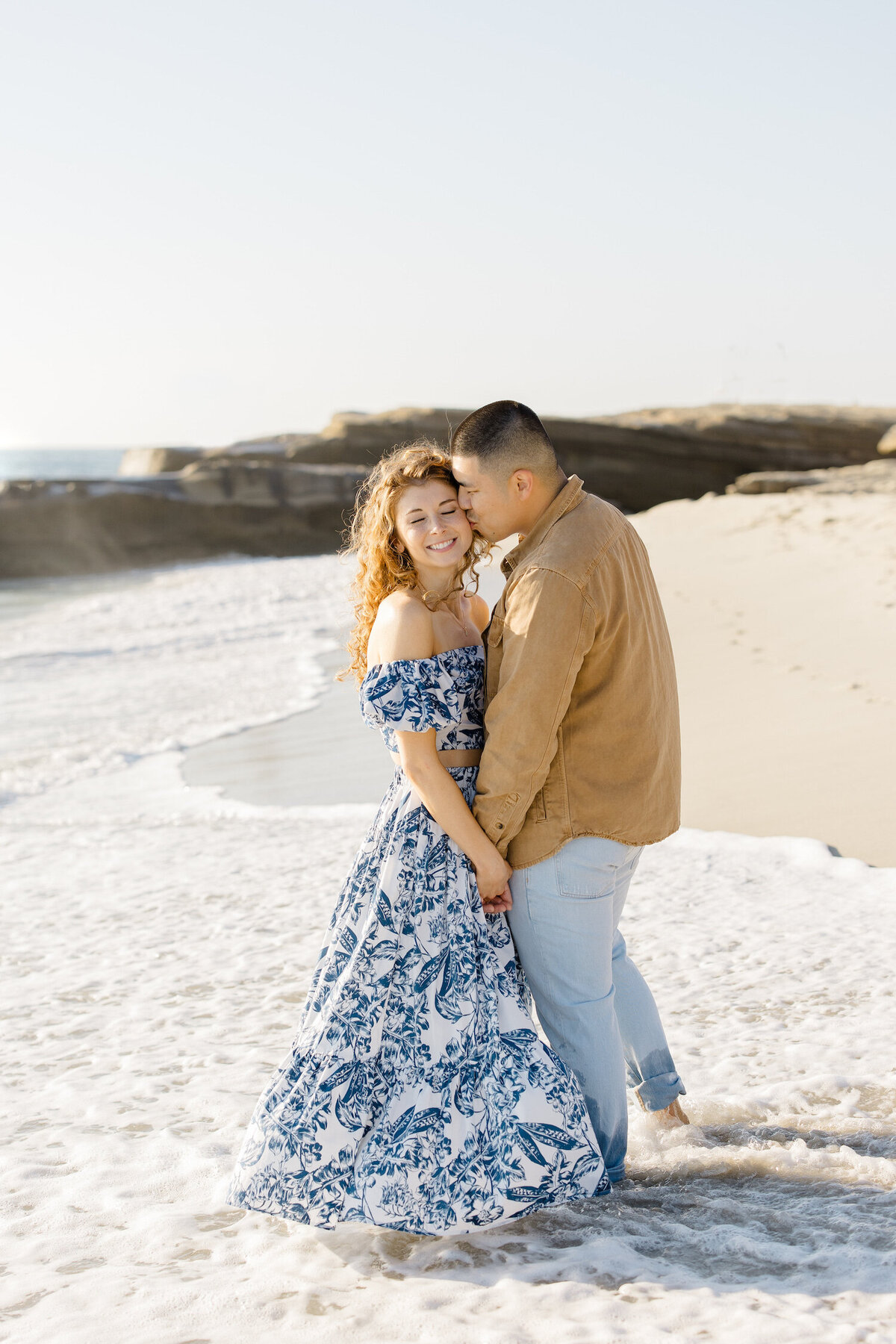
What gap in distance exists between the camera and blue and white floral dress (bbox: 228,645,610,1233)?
204 cm

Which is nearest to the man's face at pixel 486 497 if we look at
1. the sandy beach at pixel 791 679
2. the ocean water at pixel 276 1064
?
the ocean water at pixel 276 1064

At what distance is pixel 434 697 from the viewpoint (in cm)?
219

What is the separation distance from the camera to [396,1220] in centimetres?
203

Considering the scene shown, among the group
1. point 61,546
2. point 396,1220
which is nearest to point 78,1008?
point 396,1220

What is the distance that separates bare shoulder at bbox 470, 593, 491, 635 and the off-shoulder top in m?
0.21

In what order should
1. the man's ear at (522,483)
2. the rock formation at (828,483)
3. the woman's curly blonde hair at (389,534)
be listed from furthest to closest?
1. the rock formation at (828,483)
2. the woman's curly blonde hair at (389,534)
3. the man's ear at (522,483)

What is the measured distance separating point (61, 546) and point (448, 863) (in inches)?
989

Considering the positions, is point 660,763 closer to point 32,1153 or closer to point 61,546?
point 32,1153

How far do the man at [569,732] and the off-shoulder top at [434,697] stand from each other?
6cm

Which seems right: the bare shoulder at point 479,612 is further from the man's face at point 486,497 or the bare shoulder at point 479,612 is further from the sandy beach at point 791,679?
the sandy beach at point 791,679

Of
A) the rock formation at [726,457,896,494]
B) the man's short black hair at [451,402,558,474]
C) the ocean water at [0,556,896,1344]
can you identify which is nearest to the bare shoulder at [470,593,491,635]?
the man's short black hair at [451,402,558,474]

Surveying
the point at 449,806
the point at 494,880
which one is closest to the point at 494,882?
the point at 494,880

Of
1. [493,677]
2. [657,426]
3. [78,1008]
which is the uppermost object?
[657,426]

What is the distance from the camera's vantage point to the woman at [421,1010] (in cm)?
205
